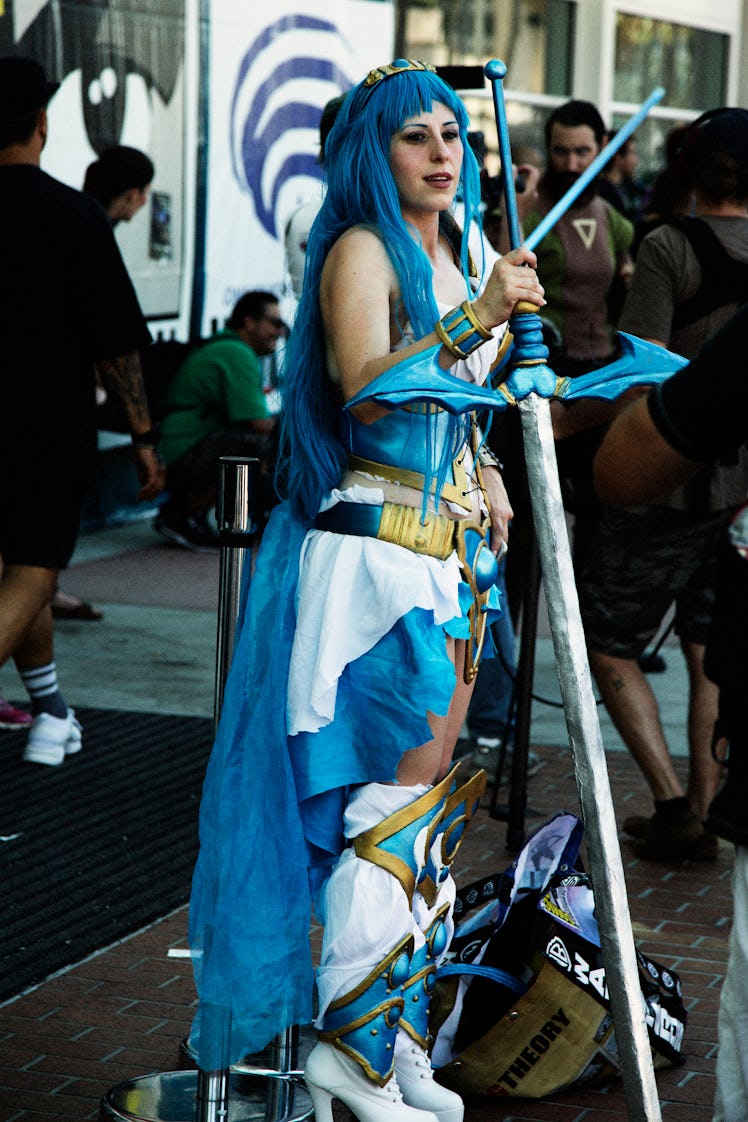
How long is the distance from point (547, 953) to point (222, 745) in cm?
84

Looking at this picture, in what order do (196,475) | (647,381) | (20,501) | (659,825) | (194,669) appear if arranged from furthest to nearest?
(196,475)
(194,669)
(20,501)
(659,825)
(647,381)

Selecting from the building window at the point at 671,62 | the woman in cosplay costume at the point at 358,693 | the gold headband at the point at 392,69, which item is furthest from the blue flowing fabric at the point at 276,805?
the building window at the point at 671,62

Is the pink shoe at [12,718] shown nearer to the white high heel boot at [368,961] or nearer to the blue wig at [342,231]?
the blue wig at [342,231]

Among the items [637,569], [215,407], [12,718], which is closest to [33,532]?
[12,718]

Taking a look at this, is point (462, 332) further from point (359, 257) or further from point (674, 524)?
point (674, 524)

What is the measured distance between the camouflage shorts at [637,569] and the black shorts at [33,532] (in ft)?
5.41

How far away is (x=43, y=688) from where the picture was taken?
545 cm

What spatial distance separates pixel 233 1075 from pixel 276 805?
733mm

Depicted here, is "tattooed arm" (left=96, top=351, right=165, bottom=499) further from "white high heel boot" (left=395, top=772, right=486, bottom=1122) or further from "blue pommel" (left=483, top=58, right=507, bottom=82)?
"blue pommel" (left=483, top=58, right=507, bottom=82)

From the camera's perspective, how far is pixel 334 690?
9.43ft

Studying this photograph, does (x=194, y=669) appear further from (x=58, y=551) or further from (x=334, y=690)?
(x=334, y=690)

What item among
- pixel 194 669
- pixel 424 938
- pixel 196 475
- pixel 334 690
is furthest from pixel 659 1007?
pixel 196 475

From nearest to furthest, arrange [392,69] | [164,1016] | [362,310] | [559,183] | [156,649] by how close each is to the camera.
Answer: [362,310] < [392,69] < [164,1016] < [559,183] < [156,649]

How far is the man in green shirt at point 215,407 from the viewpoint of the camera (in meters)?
9.38
